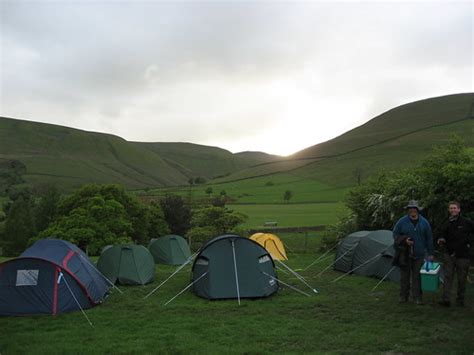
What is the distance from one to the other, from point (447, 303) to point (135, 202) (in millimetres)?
24467

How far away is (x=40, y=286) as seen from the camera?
35.1 feet

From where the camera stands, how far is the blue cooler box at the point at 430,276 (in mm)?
9844

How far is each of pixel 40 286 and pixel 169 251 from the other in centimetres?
1008

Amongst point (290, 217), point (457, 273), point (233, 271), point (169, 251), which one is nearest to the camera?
point (457, 273)

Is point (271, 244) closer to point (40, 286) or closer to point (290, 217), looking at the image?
point (40, 286)

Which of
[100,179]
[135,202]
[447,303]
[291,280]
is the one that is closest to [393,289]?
[447,303]

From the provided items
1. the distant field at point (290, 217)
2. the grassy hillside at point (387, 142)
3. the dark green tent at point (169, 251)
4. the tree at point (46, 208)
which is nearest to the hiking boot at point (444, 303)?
the dark green tent at point (169, 251)

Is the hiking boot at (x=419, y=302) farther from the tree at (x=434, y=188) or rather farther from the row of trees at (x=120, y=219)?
the row of trees at (x=120, y=219)

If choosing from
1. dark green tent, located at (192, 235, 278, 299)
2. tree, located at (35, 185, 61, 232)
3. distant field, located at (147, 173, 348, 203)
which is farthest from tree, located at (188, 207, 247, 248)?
distant field, located at (147, 173, 348, 203)

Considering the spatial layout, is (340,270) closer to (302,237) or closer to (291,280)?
(291,280)

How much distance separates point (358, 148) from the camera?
139875 millimetres

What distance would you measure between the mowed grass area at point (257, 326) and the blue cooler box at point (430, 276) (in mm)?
490

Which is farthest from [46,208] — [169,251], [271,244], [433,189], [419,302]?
[419,302]

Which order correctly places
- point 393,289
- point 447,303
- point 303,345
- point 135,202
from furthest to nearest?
point 135,202
point 393,289
point 447,303
point 303,345
